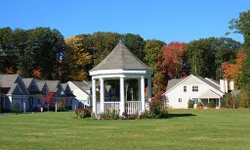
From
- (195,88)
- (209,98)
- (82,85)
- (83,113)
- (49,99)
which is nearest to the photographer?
(83,113)

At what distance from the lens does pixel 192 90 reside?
75.3m

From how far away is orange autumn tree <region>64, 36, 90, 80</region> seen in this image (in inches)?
3607

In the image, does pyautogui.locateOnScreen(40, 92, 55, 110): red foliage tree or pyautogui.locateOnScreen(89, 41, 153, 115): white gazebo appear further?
pyautogui.locateOnScreen(40, 92, 55, 110): red foliage tree

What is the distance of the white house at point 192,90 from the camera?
7344cm

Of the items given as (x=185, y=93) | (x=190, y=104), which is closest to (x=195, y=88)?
(x=185, y=93)

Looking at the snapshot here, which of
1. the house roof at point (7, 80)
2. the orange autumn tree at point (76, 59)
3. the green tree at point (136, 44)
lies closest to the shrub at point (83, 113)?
the house roof at point (7, 80)

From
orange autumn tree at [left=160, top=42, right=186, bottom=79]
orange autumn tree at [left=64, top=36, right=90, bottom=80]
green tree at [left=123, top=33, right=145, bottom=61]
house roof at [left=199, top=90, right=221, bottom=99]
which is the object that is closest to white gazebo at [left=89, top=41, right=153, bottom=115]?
house roof at [left=199, top=90, right=221, bottom=99]

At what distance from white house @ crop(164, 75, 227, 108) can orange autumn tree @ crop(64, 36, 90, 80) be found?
2399cm

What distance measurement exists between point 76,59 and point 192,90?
2973cm

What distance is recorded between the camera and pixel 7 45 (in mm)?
84688

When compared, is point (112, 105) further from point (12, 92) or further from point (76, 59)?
point (76, 59)

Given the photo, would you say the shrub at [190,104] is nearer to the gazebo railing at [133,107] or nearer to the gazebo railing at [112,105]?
the gazebo railing at [133,107]

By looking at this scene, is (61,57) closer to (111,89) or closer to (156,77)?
(111,89)

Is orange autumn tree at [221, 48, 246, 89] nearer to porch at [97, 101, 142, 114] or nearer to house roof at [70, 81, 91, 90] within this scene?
house roof at [70, 81, 91, 90]
